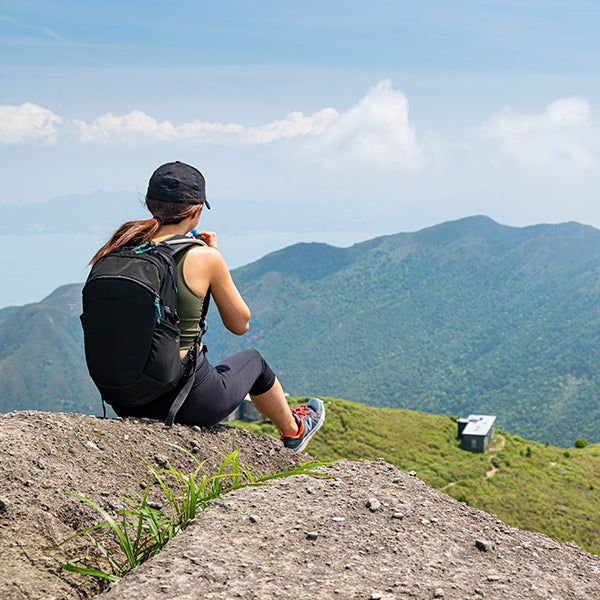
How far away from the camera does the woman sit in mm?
5148

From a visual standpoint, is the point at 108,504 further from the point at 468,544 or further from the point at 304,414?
the point at 304,414

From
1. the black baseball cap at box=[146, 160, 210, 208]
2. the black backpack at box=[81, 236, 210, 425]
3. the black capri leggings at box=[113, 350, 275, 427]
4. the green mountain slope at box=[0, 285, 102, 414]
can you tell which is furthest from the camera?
the green mountain slope at box=[0, 285, 102, 414]

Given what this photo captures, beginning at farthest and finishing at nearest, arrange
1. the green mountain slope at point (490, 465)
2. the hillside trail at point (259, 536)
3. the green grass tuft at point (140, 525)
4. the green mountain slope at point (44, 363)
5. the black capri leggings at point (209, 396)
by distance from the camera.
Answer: the green mountain slope at point (44, 363)
the green mountain slope at point (490, 465)
the black capri leggings at point (209, 396)
the green grass tuft at point (140, 525)
the hillside trail at point (259, 536)

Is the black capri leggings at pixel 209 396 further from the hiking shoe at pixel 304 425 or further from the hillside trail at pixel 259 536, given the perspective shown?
the hiking shoe at pixel 304 425

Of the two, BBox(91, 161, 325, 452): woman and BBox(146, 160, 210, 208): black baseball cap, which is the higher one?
BBox(146, 160, 210, 208): black baseball cap

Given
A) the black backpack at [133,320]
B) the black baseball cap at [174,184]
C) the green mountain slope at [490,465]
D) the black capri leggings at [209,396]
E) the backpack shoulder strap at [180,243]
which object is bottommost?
the green mountain slope at [490,465]

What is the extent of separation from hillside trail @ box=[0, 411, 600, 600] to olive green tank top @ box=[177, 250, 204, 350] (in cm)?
75

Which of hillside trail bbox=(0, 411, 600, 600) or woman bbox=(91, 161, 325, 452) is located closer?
hillside trail bbox=(0, 411, 600, 600)

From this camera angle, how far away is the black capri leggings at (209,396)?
17.8 ft

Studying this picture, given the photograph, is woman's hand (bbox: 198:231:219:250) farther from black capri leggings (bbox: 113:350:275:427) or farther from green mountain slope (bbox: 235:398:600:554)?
green mountain slope (bbox: 235:398:600:554)

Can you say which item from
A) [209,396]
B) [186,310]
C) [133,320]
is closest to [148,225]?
[186,310]

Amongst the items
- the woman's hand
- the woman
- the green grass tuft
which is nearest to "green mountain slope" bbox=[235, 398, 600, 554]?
the woman

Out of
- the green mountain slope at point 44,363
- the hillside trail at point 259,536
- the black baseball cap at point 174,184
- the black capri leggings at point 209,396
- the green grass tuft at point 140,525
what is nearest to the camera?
the hillside trail at point 259,536

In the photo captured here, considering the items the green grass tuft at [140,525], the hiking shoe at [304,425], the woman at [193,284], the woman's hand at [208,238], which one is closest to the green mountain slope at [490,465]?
the hiking shoe at [304,425]
